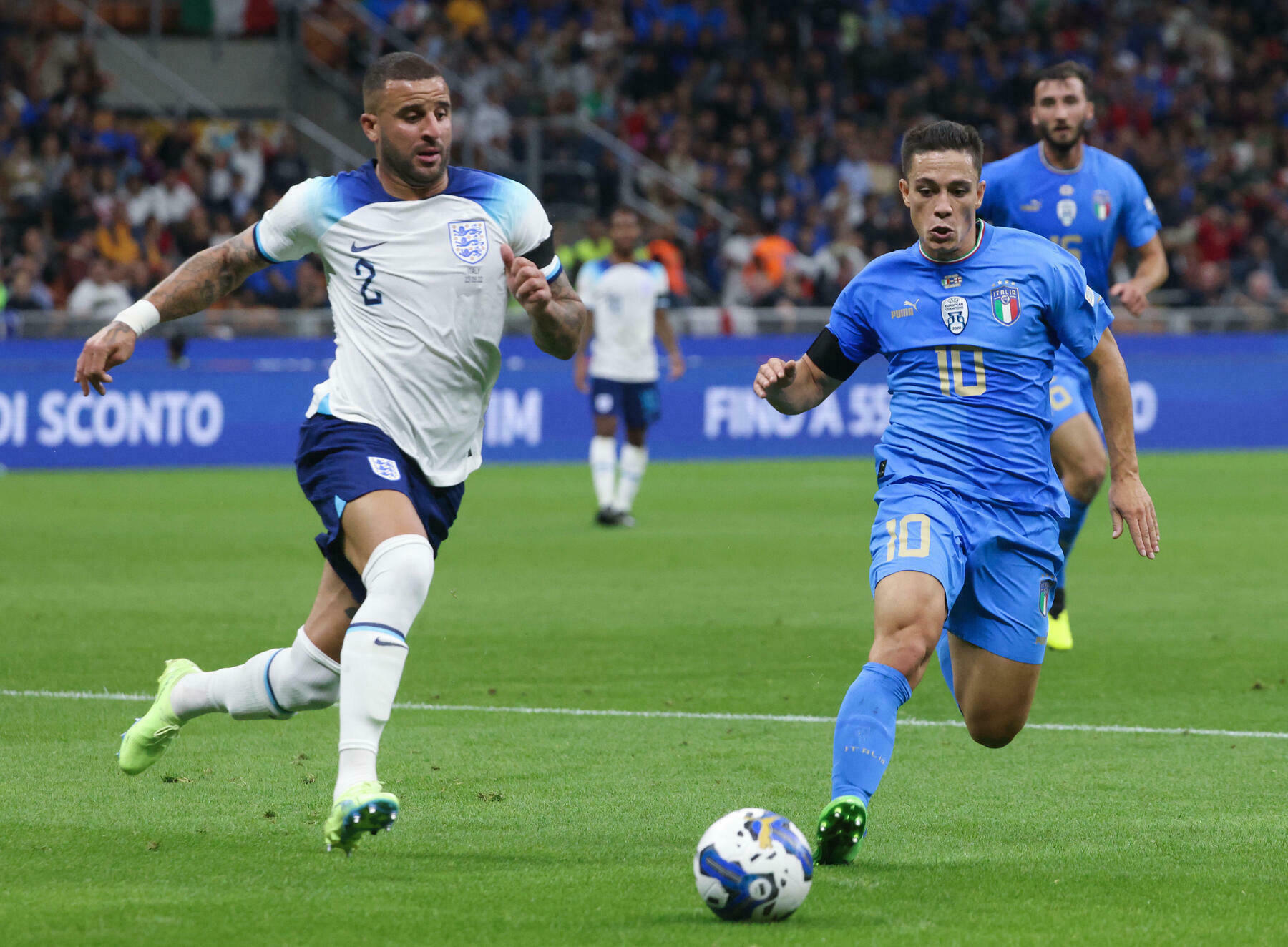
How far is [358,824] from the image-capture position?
4.84 m

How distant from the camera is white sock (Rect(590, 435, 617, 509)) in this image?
15875mm

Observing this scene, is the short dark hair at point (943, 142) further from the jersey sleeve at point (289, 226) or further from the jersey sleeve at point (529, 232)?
the jersey sleeve at point (289, 226)

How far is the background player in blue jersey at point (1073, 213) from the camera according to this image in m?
9.21

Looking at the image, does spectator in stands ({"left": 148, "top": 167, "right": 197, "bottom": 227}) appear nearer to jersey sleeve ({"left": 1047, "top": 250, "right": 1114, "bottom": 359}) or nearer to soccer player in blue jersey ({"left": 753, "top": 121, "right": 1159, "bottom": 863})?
soccer player in blue jersey ({"left": 753, "top": 121, "right": 1159, "bottom": 863})

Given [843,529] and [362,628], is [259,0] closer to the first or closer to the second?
[843,529]

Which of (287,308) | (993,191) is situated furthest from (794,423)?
(993,191)

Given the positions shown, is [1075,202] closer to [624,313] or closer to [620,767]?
[620,767]

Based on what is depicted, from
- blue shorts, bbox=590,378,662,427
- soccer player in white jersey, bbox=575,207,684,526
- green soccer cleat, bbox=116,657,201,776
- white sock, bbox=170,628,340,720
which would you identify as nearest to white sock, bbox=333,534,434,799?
white sock, bbox=170,628,340,720

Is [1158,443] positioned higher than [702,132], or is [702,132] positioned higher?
[702,132]

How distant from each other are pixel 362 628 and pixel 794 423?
1860 centimetres

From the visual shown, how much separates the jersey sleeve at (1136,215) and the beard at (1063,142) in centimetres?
34

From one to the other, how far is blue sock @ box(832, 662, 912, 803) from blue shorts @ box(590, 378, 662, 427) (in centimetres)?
1130

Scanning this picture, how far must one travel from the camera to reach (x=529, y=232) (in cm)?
590


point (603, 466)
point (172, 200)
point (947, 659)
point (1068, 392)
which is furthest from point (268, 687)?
point (172, 200)
